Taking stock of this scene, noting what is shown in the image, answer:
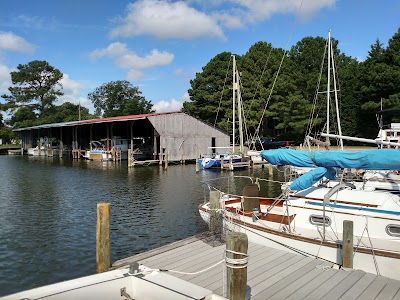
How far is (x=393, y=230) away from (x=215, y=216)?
220 inches

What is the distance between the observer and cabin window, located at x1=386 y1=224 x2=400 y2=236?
9404 millimetres

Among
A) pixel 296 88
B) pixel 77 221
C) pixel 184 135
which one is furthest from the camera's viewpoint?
pixel 296 88

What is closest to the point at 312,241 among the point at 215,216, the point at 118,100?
the point at 215,216

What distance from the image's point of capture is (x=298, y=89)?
59406mm

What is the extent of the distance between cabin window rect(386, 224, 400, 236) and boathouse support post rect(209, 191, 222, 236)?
5203 mm

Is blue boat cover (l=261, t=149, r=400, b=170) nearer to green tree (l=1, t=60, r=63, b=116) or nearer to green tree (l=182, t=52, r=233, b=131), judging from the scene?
green tree (l=182, t=52, r=233, b=131)

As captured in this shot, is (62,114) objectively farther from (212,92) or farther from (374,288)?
(374,288)

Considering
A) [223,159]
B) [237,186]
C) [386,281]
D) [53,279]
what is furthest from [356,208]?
[223,159]

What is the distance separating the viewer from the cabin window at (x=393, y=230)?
9.40 metres

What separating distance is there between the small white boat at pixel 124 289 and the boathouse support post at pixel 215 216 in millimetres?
6296

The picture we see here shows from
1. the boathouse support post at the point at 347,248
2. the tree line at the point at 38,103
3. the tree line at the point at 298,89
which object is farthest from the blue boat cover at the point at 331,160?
the tree line at the point at 38,103

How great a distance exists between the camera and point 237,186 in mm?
27391

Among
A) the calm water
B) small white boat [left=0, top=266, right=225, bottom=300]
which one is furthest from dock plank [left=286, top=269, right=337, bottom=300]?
the calm water

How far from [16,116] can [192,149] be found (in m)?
56.9
